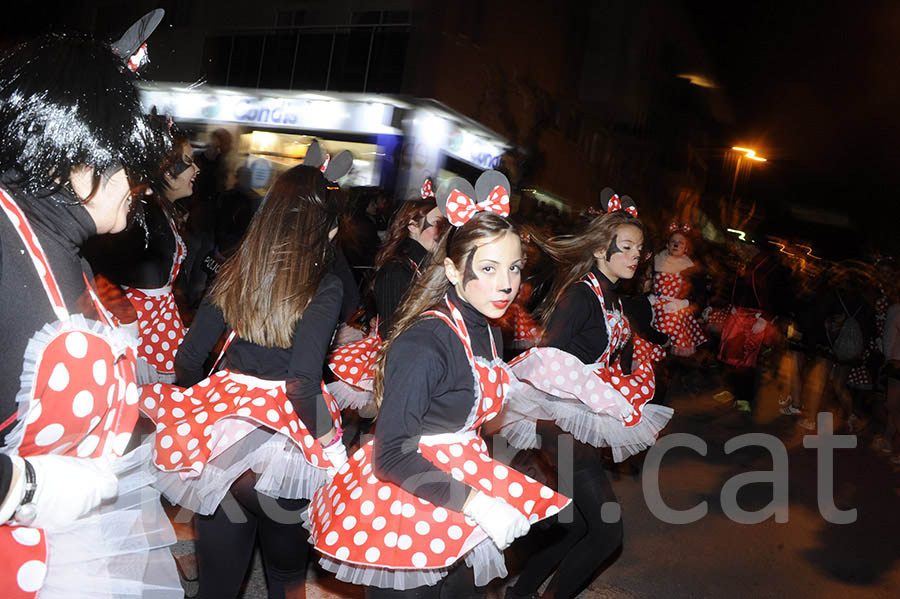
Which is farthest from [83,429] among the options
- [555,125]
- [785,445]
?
[555,125]

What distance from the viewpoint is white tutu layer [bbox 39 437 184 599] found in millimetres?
1724

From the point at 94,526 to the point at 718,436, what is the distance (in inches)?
319

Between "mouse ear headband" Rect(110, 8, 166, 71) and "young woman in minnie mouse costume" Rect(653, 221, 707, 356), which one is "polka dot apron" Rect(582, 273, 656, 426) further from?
"young woman in minnie mouse costume" Rect(653, 221, 707, 356)

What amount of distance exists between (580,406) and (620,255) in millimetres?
964

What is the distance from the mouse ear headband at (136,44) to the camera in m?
1.89

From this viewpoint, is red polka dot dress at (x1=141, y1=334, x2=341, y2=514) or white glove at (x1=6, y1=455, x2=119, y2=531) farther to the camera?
red polka dot dress at (x1=141, y1=334, x2=341, y2=514)

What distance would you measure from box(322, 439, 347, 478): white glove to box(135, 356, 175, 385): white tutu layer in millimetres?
1518

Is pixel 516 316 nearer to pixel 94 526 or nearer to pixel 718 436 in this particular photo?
pixel 718 436

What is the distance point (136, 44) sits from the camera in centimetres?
192

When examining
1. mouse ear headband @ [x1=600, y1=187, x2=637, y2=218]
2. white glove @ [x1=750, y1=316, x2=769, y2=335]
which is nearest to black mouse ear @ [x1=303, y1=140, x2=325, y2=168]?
mouse ear headband @ [x1=600, y1=187, x2=637, y2=218]

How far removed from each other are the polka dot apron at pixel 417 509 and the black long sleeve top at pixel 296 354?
11.5 inches

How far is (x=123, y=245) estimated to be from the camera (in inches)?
171

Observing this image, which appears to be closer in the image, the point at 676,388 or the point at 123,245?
the point at 123,245

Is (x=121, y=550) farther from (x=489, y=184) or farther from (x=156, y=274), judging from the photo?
(x=156, y=274)
